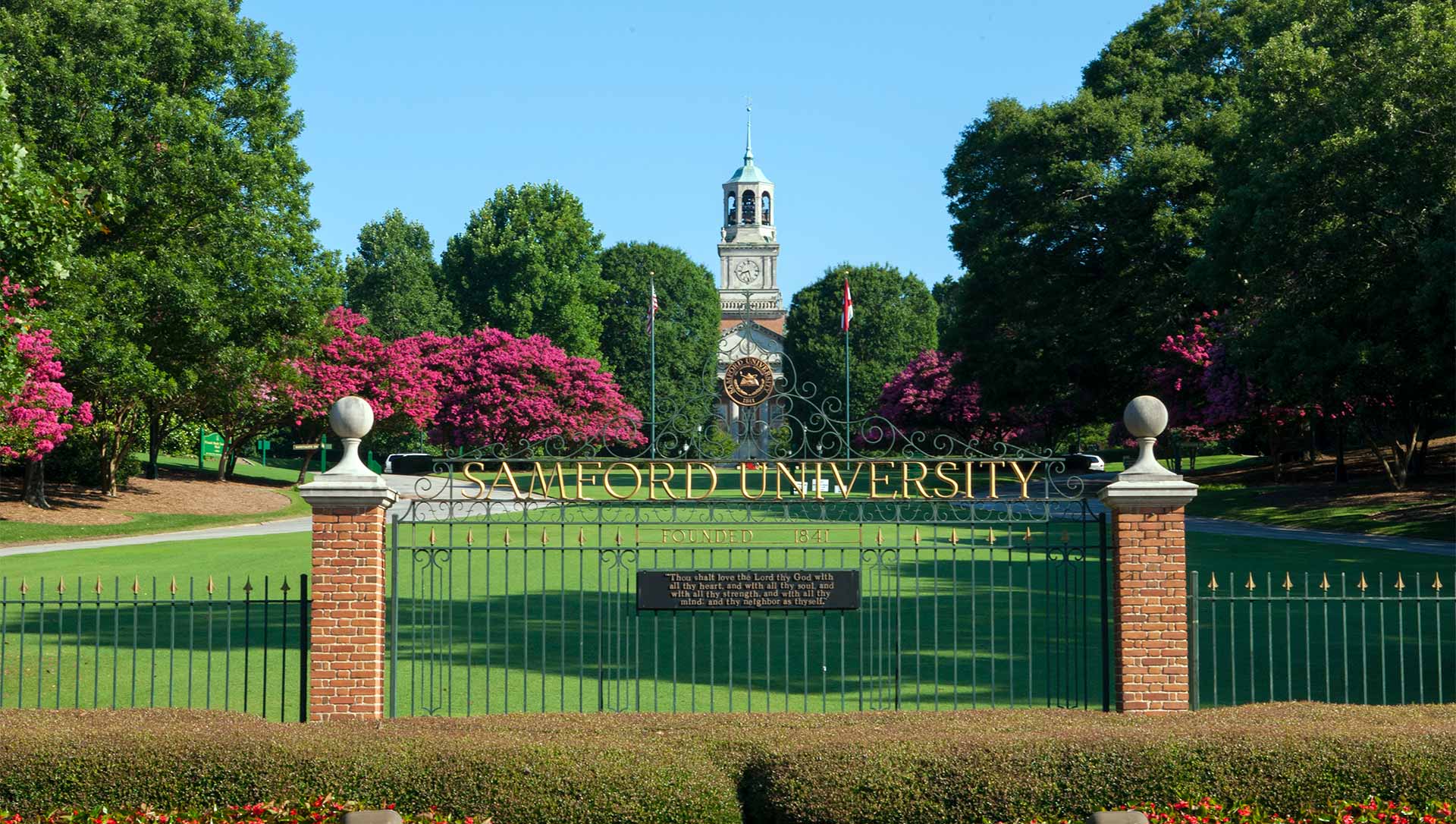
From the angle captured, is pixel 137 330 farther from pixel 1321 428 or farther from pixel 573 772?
pixel 1321 428

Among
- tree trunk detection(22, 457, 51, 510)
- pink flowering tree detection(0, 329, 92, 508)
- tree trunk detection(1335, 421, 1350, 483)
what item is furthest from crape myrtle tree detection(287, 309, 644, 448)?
tree trunk detection(1335, 421, 1350, 483)

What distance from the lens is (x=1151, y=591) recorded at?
9766 mm

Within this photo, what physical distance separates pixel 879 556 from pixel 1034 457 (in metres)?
1.46

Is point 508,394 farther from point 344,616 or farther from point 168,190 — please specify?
point 344,616

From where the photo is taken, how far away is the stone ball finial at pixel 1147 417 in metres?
9.71

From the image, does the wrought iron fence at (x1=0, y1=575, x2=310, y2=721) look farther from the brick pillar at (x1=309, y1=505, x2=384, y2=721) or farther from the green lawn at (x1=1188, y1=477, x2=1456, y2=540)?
the green lawn at (x1=1188, y1=477, x2=1456, y2=540)

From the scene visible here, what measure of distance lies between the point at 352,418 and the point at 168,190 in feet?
81.3

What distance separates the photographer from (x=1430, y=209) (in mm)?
22422

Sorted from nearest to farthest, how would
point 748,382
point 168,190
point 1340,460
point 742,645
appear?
point 748,382 → point 742,645 → point 168,190 → point 1340,460

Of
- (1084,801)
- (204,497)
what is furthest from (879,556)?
(204,497)

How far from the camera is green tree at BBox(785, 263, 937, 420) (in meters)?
76.9

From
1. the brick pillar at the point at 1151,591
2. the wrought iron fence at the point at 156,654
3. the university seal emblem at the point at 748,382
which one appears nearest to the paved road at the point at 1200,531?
the wrought iron fence at the point at 156,654

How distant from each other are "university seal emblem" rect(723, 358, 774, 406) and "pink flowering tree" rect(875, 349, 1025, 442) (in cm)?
4596

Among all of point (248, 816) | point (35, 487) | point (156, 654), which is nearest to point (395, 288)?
point (35, 487)
